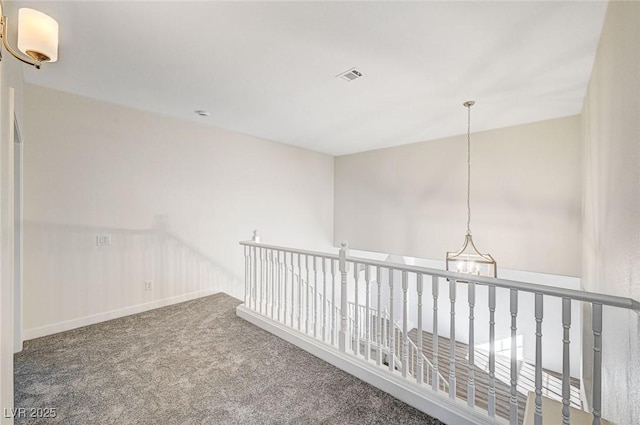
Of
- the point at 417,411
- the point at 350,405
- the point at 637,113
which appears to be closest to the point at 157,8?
the point at 637,113

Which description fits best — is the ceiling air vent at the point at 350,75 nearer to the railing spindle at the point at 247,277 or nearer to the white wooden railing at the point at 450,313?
the white wooden railing at the point at 450,313

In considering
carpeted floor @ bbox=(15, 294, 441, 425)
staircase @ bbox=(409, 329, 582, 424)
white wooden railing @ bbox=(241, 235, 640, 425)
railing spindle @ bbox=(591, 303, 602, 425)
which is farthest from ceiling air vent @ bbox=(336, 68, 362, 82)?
staircase @ bbox=(409, 329, 582, 424)

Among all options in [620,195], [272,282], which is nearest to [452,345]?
[620,195]

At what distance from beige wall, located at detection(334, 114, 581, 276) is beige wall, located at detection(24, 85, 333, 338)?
2201 mm

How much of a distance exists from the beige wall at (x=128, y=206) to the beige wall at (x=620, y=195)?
14.2 feet

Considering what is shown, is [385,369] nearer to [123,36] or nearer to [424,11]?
[424,11]

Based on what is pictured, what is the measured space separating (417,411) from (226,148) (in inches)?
164

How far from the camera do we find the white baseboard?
2.95 metres

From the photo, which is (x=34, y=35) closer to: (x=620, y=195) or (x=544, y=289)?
(x=544, y=289)

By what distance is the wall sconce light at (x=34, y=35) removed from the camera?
4.09 feet

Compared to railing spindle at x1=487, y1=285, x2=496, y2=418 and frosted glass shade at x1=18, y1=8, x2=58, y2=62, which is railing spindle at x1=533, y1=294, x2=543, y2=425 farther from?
frosted glass shade at x1=18, y1=8, x2=58, y2=62

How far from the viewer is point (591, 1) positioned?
5.68 ft

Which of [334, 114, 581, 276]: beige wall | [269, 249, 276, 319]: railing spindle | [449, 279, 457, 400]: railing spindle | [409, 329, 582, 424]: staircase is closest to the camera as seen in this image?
[449, 279, 457, 400]: railing spindle

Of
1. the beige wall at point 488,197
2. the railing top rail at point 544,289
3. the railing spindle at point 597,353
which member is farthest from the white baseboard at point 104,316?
the railing spindle at point 597,353
